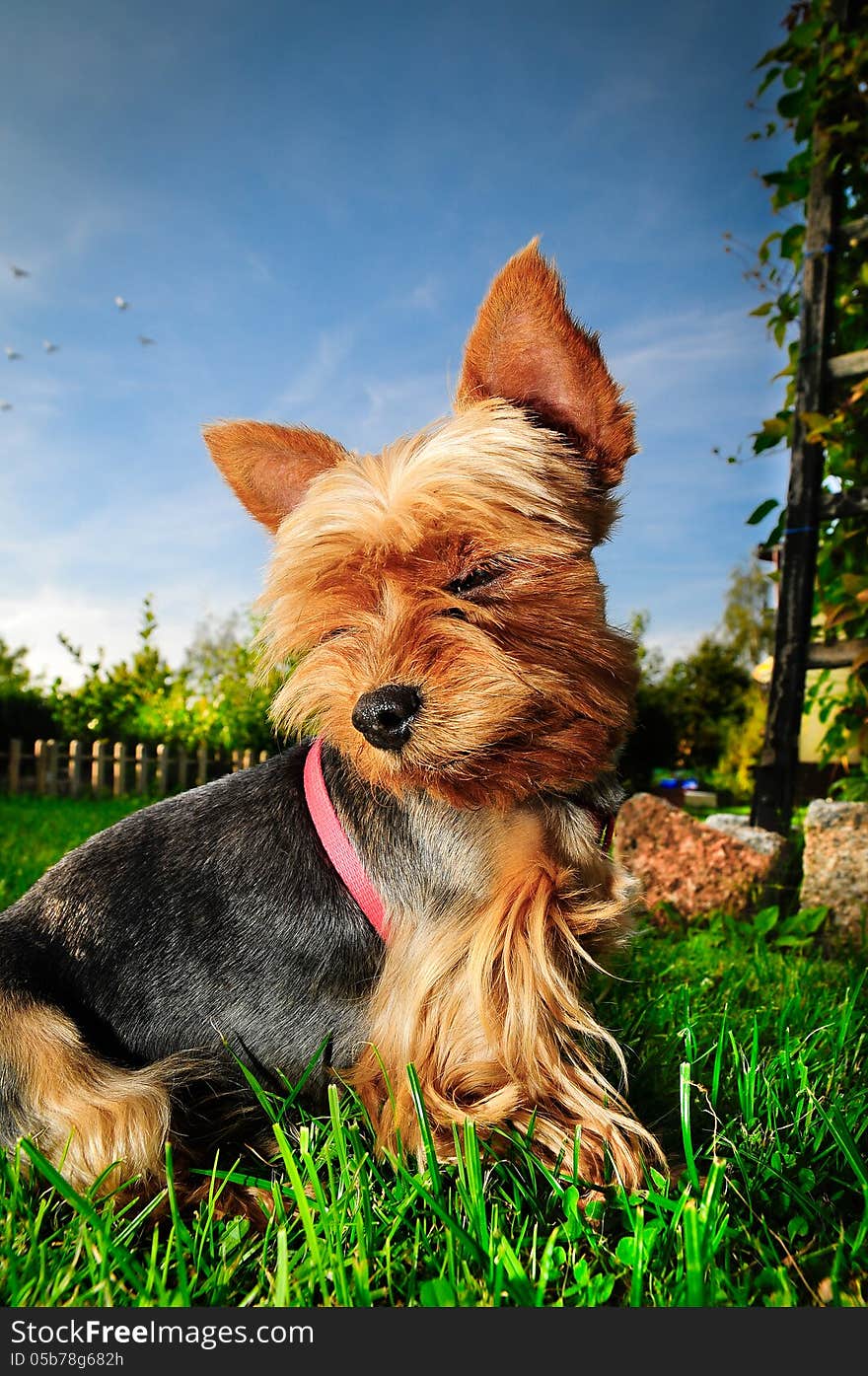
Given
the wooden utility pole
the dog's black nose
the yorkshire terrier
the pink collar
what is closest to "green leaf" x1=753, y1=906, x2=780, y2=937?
the wooden utility pole

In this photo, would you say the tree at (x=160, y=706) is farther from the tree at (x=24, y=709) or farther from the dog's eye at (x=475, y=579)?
the dog's eye at (x=475, y=579)

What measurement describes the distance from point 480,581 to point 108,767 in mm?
15750

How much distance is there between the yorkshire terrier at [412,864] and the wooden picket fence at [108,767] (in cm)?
1383

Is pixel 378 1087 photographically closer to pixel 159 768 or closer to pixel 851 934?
pixel 851 934

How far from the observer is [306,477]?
8.76ft

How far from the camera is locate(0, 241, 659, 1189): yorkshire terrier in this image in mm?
2197

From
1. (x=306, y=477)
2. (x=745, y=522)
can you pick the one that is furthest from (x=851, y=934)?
(x=306, y=477)

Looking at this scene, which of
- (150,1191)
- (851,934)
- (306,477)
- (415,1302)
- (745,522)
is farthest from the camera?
(745,522)

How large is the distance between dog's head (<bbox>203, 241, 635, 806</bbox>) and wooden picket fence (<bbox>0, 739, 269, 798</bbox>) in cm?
1406

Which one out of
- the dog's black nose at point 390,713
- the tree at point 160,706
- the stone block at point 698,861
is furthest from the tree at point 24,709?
the dog's black nose at point 390,713

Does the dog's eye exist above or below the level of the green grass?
above

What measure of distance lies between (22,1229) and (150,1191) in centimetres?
29

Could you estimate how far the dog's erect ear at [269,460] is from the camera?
2.59 m

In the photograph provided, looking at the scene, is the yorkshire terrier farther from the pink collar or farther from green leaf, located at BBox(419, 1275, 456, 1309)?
green leaf, located at BBox(419, 1275, 456, 1309)
